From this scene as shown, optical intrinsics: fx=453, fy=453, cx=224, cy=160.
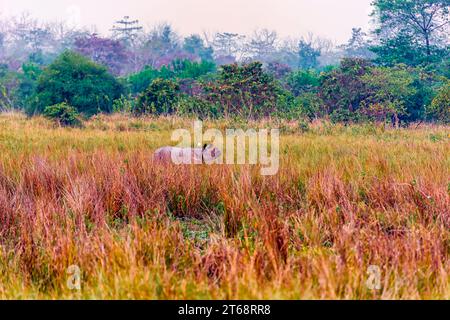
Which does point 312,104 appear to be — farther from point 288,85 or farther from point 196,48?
point 196,48

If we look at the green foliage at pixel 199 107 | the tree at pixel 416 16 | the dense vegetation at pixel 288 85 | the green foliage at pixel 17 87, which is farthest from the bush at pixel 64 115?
the tree at pixel 416 16

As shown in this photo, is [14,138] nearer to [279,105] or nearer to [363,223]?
[363,223]

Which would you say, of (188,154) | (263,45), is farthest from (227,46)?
(188,154)

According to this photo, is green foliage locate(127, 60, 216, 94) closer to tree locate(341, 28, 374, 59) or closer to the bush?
the bush

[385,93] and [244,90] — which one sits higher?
[244,90]

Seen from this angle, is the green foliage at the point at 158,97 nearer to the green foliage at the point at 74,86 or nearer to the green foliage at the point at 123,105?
the green foliage at the point at 123,105

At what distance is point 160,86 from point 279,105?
4.41 m

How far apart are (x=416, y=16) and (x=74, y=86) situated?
56.4ft

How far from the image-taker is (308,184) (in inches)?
187

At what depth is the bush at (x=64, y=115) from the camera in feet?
45.3

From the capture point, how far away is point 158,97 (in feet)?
51.8

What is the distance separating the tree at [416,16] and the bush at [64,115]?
52.2 ft

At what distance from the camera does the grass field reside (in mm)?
2514
